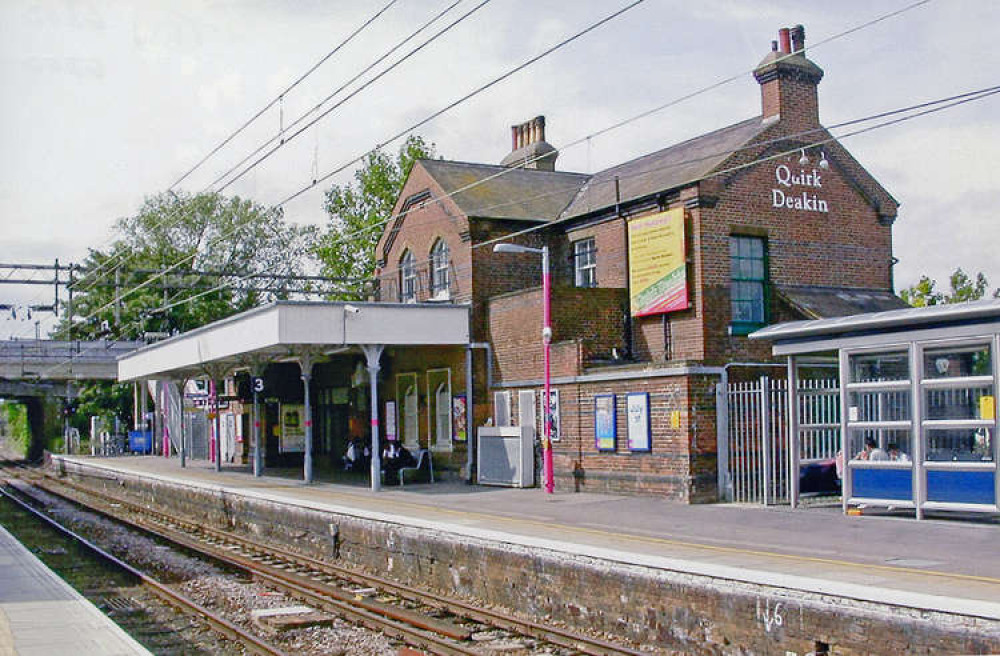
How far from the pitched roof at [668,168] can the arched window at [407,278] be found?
4392 millimetres

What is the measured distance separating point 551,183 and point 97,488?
68.2 feet

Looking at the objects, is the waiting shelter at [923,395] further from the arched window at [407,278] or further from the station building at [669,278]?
the arched window at [407,278]

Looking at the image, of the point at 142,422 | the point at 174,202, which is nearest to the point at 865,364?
the point at 142,422

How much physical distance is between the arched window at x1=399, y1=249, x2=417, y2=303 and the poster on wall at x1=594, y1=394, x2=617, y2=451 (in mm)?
9191

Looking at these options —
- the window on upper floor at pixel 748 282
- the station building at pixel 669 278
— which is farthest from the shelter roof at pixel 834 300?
the window on upper floor at pixel 748 282

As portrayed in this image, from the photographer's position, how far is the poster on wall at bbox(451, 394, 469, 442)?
78.8ft

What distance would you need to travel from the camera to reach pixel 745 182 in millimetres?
21578

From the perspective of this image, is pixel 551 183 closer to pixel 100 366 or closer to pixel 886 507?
pixel 886 507

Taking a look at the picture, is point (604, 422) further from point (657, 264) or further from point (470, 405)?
point (470, 405)

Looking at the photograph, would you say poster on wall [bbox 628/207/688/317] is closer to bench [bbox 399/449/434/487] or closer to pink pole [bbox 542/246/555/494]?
pink pole [bbox 542/246/555/494]

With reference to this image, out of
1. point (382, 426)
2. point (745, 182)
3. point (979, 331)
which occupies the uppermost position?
point (745, 182)

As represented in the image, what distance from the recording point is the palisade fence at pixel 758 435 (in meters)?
17.5

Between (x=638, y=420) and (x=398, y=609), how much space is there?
7.31m

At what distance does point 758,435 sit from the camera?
18.0m
